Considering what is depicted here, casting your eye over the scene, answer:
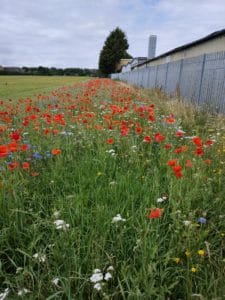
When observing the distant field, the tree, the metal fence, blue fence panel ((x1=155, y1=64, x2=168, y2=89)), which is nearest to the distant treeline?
the tree

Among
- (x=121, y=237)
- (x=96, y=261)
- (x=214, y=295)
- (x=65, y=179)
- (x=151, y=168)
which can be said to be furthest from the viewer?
(x=151, y=168)

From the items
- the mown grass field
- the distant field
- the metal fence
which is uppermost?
the metal fence

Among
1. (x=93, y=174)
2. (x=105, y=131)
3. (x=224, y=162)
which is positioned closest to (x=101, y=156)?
(x=93, y=174)

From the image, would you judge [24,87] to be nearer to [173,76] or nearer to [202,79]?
[173,76]

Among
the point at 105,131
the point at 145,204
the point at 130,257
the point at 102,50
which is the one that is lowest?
the point at 130,257

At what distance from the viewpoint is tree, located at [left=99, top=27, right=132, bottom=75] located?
88.5 m

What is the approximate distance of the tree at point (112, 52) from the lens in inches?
3484

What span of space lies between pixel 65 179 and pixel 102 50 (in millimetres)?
91304

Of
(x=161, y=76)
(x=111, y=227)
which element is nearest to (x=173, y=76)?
(x=161, y=76)

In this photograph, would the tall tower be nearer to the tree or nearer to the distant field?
the tree

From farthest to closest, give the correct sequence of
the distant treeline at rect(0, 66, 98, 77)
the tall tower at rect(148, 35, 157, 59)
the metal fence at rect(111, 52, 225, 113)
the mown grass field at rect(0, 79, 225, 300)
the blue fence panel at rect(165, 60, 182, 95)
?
the distant treeline at rect(0, 66, 98, 77) < the tall tower at rect(148, 35, 157, 59) < the blue fence panel at rect(165, 60, 182, 95) < the metal fence at rect(111, 52, 225, 113) < the mown grass field at rect(0, 79, 225, 300)

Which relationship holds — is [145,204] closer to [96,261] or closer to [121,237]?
[121,237]

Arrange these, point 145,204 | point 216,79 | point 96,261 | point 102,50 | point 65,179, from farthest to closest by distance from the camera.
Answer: point 102,50, point 216,79, point 65,179, point 145,204, point 96,261

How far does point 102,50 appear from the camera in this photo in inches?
3531
